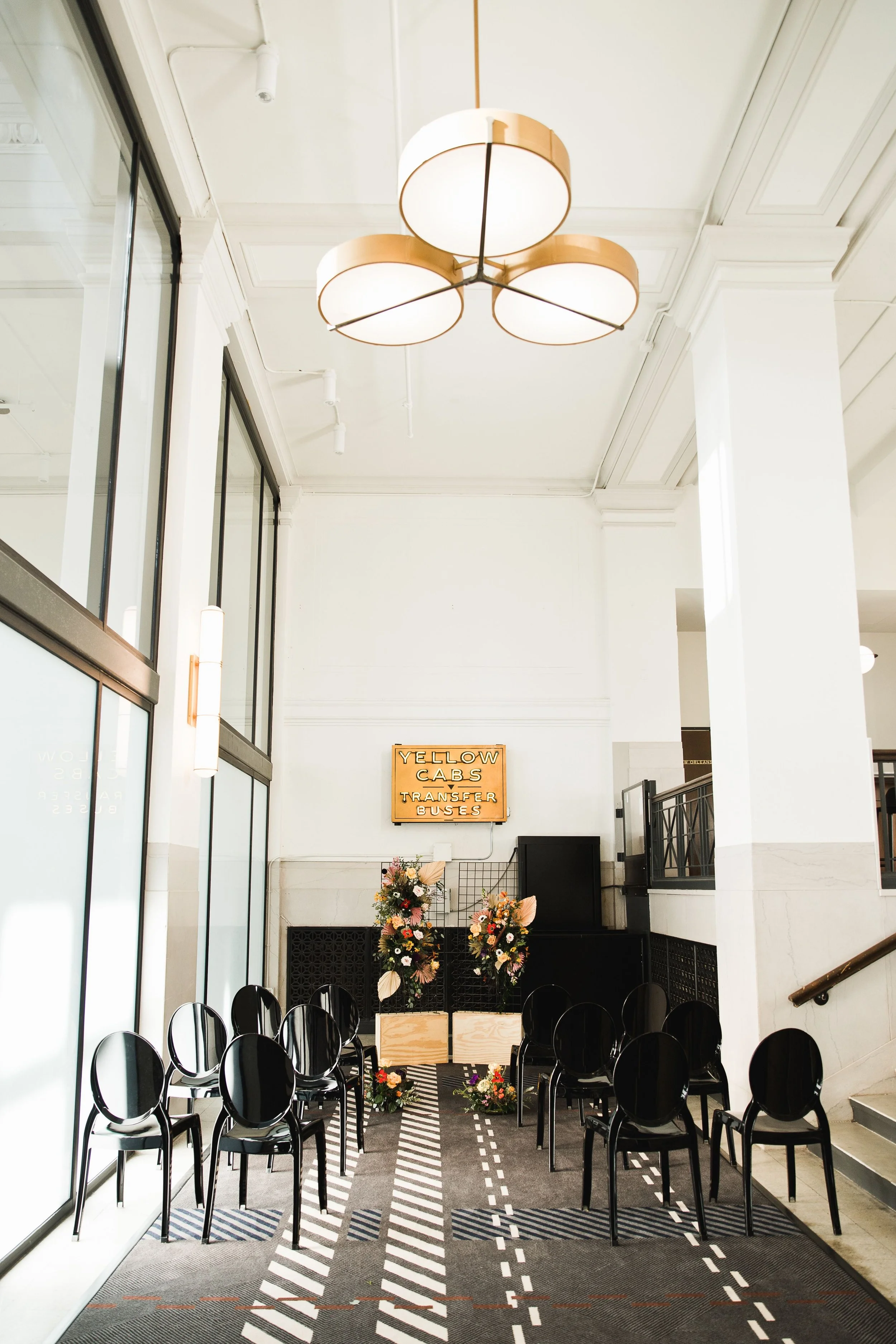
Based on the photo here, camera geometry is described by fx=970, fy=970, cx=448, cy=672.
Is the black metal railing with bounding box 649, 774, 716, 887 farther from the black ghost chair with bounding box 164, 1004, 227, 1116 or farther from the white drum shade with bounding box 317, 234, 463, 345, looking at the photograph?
the white drum shade with bounding box 317, 234, 463, 345

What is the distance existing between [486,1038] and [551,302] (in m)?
6.25

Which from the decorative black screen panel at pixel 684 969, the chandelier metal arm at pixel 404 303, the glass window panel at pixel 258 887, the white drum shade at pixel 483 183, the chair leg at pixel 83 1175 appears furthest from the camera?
the glass window panel at pixel 258 887

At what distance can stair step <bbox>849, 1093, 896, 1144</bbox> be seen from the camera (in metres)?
5.48

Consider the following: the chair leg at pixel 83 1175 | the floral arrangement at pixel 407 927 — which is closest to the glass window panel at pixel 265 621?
the floral arrangement at pixel 407 927

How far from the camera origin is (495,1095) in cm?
716

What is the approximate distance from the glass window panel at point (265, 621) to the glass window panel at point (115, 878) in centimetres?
448

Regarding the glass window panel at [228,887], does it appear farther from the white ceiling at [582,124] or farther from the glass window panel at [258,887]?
the white ceiling at [582,124]

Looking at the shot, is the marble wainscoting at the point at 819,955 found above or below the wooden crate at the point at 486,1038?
above

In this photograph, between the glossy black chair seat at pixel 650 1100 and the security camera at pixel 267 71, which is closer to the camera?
the glossy black chair seat at pixel 650 1100

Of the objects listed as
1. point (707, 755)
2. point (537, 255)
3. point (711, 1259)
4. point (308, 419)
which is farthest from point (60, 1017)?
point (707, 755)

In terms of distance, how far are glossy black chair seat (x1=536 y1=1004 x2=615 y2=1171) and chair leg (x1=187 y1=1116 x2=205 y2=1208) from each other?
78.0 inches

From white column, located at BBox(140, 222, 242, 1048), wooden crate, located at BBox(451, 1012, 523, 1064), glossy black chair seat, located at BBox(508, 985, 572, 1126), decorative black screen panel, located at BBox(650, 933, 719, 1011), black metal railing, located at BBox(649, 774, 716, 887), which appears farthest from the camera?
wooden crate, located at BBox(451, 1012, 523, 1064)

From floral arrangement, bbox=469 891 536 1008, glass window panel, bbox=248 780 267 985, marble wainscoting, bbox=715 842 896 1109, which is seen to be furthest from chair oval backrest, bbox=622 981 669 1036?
glass window panel, bbox=248 780 267 985

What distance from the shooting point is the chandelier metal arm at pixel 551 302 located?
4.86 m
